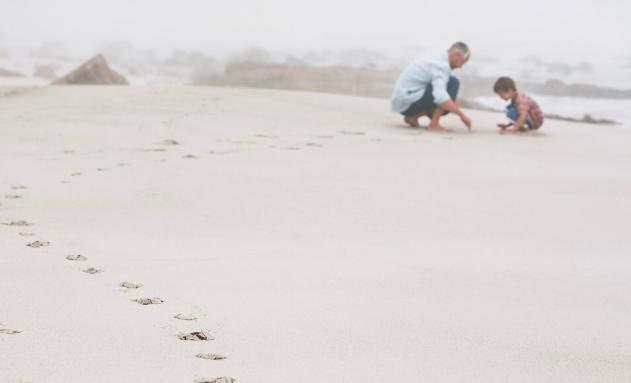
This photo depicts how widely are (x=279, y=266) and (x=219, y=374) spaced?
65 cm

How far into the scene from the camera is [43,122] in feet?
14.8

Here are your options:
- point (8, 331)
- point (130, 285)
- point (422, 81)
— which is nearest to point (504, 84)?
point (422, 81)

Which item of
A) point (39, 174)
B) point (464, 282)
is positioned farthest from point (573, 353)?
point (39, 174)

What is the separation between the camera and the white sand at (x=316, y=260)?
1237mm

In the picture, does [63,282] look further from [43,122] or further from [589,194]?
[43,122]

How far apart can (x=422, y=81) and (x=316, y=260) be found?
10.0 feet

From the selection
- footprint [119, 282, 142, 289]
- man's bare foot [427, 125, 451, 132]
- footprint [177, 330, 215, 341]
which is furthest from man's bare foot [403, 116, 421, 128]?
footprint [177, 330, 215, 341]

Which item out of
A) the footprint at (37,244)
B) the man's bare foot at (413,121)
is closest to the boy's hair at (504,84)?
the man's bare foot at (413,121)

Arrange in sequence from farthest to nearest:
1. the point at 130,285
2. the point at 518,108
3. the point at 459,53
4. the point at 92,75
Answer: the point at 92,75, the point at 518,108, the point at 459,53, the point at 130,285

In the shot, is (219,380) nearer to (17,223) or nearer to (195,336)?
(195,336)

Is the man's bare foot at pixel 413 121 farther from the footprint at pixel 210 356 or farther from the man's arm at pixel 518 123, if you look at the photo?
the footprint at pixel 210 356

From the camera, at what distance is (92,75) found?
891cm

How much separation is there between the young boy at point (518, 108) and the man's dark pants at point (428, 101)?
0.25m

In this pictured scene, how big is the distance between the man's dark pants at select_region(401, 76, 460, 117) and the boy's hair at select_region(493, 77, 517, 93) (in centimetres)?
24
